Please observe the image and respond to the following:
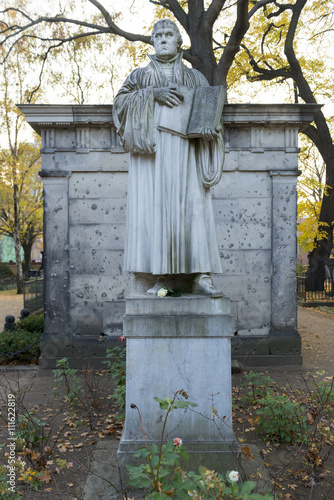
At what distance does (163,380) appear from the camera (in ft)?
11.9

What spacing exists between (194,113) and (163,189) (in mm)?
771

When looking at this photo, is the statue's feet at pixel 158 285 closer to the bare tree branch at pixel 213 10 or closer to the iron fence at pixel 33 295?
the bare tree branch at pixel 213 10

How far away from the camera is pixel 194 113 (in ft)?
12.8

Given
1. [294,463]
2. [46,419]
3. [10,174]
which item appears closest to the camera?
[294,463]

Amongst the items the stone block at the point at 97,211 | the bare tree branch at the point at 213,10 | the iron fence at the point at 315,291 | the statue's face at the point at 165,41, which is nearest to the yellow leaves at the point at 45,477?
the statue's face at the point at 165,41

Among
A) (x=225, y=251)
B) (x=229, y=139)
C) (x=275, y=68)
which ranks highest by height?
(x=275, y=68)

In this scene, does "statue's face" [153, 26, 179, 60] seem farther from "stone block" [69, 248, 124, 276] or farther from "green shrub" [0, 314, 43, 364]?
"green shrub" [0, 314, 43, 364]

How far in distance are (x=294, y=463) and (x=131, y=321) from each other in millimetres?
2372

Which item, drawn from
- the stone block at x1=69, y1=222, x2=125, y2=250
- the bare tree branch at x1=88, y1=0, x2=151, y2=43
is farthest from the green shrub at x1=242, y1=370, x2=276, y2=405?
the bare tree branch at x1=88, y1=0, x2=151, y2=43

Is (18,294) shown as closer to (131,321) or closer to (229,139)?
(229,139)

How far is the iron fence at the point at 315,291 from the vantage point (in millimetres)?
18522

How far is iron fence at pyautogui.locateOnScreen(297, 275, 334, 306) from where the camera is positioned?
1852 cm

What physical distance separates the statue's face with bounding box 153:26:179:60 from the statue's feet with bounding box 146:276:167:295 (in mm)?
2108

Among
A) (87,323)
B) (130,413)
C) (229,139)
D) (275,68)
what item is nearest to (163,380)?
(130,413)
